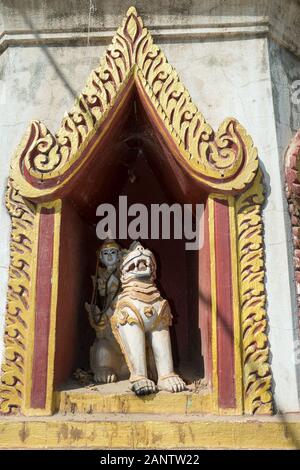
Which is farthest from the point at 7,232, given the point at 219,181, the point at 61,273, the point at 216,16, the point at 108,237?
the point at 216,16

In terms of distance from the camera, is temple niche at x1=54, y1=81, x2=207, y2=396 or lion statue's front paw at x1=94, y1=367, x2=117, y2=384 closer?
lion statue's front paw at x1=94, y1=367, x2=117, y2=384

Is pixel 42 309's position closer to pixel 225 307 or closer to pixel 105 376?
pixel 105 376

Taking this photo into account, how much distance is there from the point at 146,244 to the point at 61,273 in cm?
96

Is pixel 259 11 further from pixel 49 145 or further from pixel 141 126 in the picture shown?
pixel 49 145

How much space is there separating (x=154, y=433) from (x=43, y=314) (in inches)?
37.9

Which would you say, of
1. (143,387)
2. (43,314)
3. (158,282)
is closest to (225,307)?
(143,387)

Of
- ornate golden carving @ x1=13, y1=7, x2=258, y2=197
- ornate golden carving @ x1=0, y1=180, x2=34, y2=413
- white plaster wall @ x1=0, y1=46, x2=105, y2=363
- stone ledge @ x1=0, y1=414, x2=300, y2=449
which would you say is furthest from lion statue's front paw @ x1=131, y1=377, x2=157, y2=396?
white plaster wall @ x1=0, y1=46, x2=105, y2=363

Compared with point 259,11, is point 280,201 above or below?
below

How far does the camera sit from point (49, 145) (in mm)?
3656

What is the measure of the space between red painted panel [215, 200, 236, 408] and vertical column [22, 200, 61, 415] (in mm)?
1002

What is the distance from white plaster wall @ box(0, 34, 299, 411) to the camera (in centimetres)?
375

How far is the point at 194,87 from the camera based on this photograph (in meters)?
3.96

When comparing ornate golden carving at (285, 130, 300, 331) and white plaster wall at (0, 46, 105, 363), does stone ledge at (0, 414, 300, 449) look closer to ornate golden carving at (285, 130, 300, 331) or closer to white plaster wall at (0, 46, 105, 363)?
ornate golden carving at (285, 130, 300, 331)
